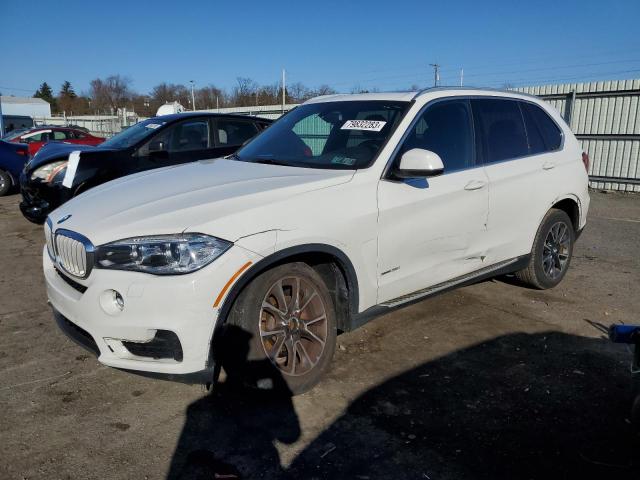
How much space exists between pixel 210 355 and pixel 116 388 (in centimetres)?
96

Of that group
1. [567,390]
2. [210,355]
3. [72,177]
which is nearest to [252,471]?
[210,355]

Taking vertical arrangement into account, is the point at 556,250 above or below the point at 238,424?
above

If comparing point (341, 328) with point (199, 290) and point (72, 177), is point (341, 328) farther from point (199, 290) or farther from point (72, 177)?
point (72, 177)

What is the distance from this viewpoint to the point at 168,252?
262 centimetres

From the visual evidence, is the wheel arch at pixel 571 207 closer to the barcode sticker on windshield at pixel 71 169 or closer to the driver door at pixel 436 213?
the driver door at pixel 436 213

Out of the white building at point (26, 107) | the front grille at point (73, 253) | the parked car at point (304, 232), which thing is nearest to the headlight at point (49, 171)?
the parked car at point (304, 232)

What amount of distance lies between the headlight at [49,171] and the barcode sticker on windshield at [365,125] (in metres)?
4.74

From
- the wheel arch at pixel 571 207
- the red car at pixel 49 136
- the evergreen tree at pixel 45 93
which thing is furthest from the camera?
the evergreen tree at pixel 45 93

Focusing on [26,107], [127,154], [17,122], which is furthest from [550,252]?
[26,107]

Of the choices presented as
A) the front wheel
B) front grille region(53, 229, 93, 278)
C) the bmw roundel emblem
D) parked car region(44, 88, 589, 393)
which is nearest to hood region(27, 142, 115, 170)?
parked car region(44, 88, 589, 393)

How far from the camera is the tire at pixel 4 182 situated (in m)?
12.1

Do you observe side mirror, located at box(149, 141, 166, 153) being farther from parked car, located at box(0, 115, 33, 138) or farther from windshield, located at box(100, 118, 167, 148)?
parked car, located at box(0, 115, 33, 138)

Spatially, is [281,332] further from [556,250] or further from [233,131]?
[233,131]

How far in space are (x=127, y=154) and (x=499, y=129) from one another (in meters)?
4.69
